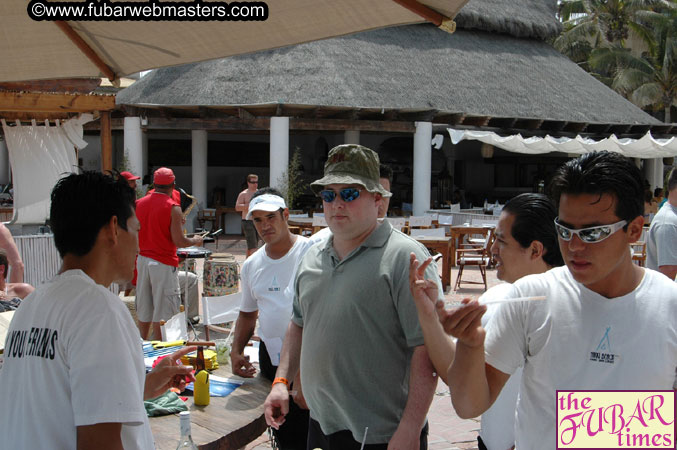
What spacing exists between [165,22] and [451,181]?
20.4 metres

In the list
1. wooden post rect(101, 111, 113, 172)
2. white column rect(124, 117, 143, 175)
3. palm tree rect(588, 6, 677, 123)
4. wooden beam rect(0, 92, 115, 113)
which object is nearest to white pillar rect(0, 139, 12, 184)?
white column rect(124, 117, 143, 175)

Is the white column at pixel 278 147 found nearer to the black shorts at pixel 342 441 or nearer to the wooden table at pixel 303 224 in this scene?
the wooden table at pixel 303 224

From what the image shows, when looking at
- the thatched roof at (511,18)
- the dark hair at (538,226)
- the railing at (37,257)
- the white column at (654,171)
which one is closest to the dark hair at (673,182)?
the dark hair at (538,226)

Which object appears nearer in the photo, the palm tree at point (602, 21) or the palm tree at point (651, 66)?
the palm tree at point (651, 66)

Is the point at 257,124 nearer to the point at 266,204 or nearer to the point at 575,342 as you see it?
the point at 266,204

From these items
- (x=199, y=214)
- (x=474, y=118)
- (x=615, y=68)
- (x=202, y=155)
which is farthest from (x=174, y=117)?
(x=615, y=68)

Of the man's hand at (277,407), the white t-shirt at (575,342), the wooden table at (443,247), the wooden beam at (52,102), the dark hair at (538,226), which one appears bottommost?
the wooden table at (443,247)

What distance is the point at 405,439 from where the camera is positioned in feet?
6.81

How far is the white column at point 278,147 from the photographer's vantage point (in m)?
16.0

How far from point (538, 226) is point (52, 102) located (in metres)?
6.05

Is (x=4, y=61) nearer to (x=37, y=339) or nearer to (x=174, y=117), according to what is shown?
(x=37, y=339)

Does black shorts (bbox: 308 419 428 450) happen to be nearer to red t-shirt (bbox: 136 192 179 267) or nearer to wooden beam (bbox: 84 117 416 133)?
red t-shirt (bbox: 136 192 179 267)

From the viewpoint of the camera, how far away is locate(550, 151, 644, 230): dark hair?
63.9 inches

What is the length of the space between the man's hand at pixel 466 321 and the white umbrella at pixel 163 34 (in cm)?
110
